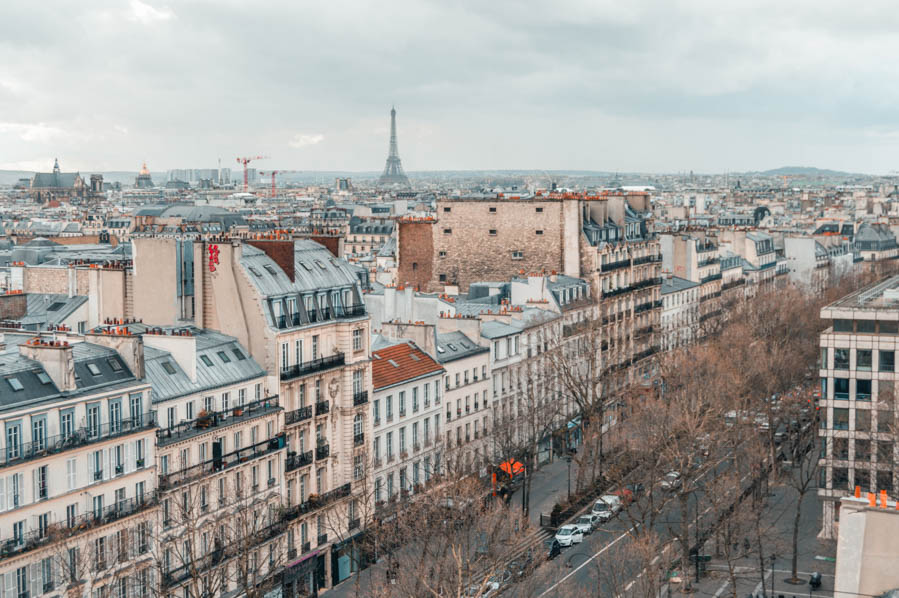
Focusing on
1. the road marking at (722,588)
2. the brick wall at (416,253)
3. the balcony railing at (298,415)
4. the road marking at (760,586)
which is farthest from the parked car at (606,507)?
the brick wall at (416,253)

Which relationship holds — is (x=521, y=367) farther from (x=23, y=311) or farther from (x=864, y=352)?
(x=23, y=311)

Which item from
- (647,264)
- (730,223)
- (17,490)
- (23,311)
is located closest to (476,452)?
(23,311)

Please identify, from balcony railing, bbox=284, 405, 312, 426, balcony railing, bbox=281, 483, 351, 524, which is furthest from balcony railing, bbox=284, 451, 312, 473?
balcony railing, bbox=281, 483, 351, 524

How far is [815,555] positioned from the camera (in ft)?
198

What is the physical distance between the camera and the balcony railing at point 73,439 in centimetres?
4106

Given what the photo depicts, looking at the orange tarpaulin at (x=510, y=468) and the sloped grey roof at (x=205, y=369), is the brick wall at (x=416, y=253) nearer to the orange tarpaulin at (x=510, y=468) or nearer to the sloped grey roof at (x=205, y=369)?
the orange tarpaulin at (x=510, y=468)

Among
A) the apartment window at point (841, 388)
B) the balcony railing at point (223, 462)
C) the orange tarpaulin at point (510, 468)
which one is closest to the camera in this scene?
the balcony railing at point (223, 462)

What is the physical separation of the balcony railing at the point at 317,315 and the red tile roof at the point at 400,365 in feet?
11.6

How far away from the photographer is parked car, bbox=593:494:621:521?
6494 centimetres

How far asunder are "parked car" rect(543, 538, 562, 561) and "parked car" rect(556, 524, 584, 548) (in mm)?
252

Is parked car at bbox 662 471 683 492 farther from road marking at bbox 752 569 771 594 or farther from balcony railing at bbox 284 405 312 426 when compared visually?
balcony railing at bbox 284 405 312 426

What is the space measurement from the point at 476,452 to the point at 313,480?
40.6 feet

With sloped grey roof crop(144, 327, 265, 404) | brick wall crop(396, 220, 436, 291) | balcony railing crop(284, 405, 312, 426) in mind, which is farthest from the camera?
brick wall crop(396, 220, 436, 291)

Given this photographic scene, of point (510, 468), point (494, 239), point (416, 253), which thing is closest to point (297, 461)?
point (510, 468)
